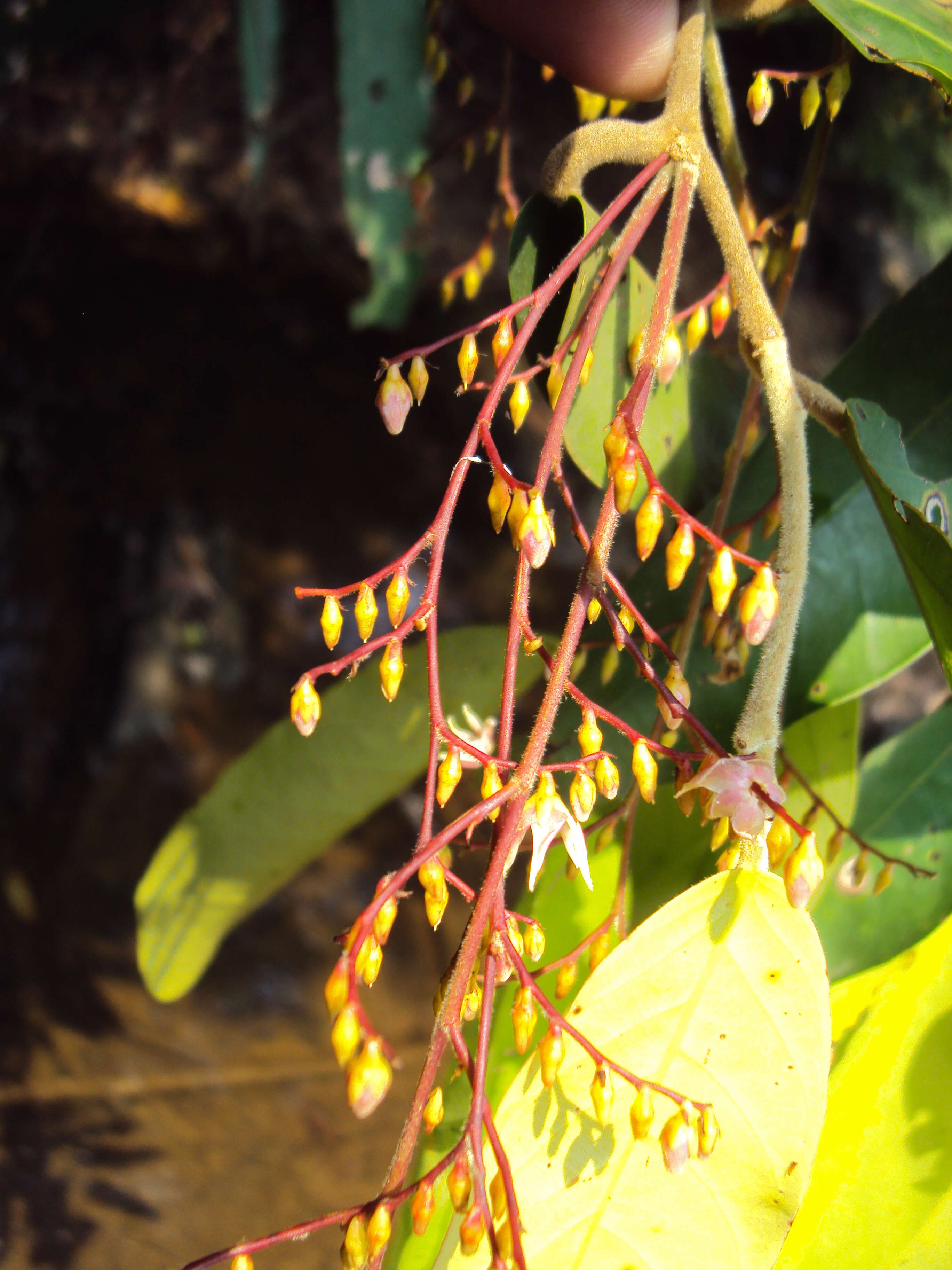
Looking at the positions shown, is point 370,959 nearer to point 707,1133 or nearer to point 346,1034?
point 346,1034

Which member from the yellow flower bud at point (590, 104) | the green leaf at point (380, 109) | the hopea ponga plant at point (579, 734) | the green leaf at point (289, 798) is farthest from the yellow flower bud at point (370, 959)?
the green leaf at point (380, 109)

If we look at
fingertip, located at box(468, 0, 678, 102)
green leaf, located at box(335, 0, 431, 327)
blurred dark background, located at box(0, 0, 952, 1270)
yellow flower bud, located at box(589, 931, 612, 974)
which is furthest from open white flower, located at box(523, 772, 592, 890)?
blurred dark background, located at box(0, 0, 952, 1270)

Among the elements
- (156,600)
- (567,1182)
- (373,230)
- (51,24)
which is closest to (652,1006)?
(567,1182)

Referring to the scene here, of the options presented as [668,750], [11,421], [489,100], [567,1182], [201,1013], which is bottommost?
[567,1182]

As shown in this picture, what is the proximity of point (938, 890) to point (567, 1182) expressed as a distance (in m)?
0.36

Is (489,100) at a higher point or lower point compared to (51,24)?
higher

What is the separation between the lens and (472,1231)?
0.28 metres

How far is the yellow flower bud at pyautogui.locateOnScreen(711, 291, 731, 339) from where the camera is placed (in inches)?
18.5

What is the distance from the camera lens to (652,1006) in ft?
1.16

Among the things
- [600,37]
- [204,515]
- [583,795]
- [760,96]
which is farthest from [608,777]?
[204,515]

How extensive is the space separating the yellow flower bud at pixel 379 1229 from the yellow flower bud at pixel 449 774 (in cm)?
13

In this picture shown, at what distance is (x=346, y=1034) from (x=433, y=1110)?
0.05m

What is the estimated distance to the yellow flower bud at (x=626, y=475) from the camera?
0.31m

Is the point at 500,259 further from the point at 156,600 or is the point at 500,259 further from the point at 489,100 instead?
the point at 156,600
